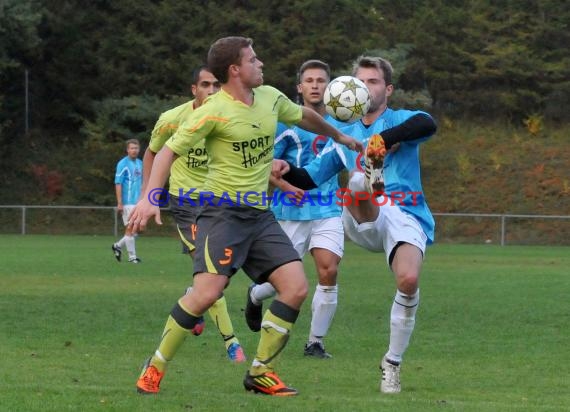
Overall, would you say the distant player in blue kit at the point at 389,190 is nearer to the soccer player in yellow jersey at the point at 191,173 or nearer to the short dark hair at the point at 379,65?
the short dark hair at the point at 379,65

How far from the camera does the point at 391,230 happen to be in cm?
731

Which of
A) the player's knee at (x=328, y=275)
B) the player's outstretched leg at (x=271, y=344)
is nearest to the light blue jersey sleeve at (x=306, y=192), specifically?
the player's knee at (x=328, y=275)

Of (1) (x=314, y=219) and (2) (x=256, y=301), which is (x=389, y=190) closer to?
(1) (x=314, y=219)

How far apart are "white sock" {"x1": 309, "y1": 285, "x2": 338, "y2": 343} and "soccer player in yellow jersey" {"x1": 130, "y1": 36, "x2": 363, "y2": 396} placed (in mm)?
2272

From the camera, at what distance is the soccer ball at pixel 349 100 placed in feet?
24.1

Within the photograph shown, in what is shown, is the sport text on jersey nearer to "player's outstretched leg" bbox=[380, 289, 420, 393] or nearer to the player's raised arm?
the player's raised arm

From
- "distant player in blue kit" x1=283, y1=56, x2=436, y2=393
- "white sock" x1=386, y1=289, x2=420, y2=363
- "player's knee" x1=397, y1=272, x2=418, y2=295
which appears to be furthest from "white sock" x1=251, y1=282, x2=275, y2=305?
"player's knee" x1=397, y1=272, x2=418, y2=295

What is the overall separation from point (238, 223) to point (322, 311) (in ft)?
8.62

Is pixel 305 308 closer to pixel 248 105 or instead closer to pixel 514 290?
pixel 514 290

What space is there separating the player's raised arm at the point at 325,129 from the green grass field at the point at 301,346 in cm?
154

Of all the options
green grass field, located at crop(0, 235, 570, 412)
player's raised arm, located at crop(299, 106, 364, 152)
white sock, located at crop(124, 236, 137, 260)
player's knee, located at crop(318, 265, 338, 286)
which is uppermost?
player's raised arm, located at crop(299, 106, 364, 152)

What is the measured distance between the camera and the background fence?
31953 millimetres

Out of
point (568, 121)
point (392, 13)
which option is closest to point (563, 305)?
point (568, 121)

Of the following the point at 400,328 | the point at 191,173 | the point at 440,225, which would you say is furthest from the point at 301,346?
the point at 440,225
